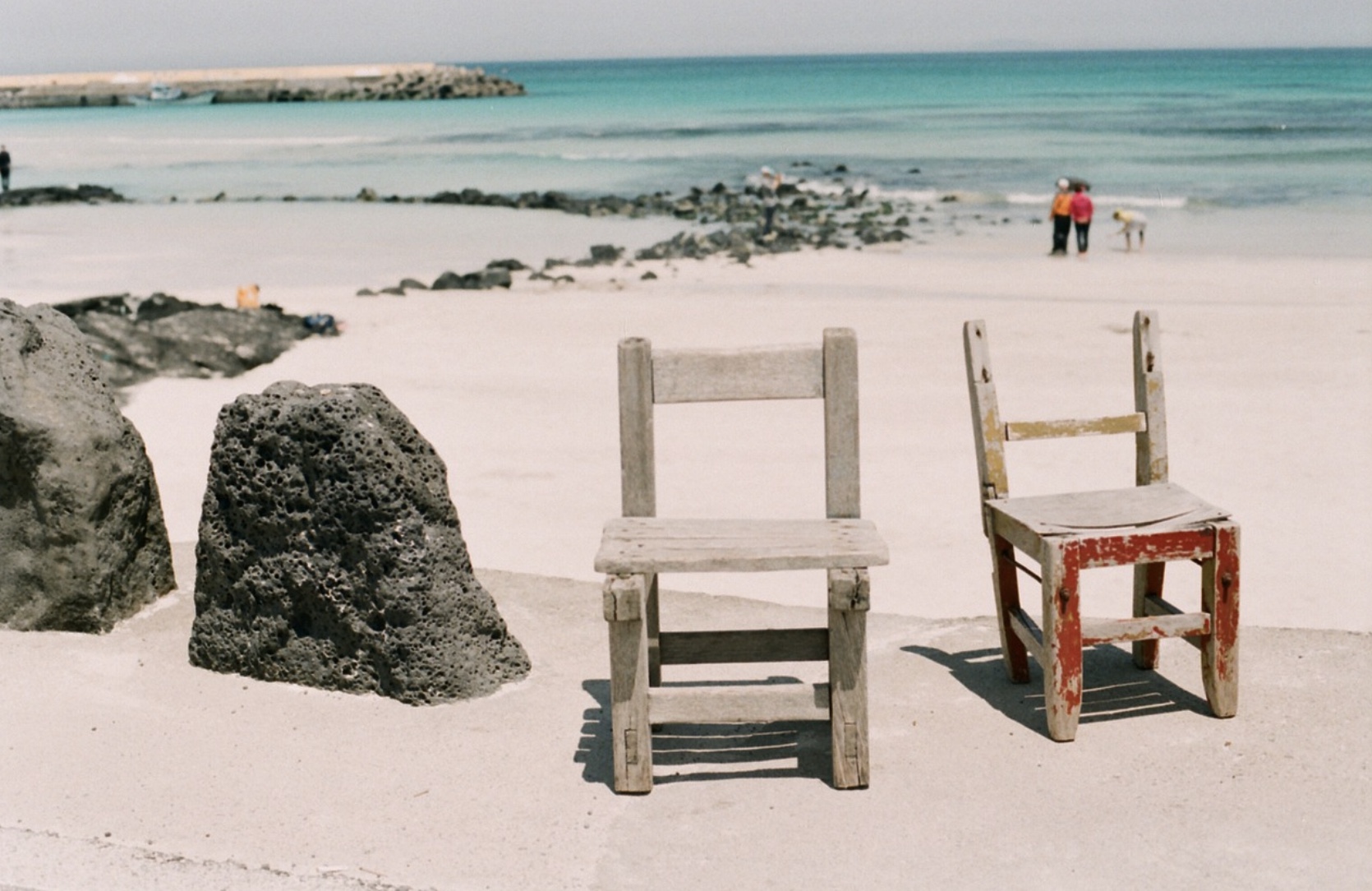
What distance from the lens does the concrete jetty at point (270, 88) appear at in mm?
89625

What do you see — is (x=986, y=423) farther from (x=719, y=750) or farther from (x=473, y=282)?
(x=473, y=282)

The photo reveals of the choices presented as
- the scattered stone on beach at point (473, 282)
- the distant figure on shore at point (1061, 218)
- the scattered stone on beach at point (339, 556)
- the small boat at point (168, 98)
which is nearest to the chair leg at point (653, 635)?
the scattered stone on beach at point (339, 556)

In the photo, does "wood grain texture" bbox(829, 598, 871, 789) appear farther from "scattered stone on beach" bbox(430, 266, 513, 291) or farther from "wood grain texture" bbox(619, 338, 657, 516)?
"scattered stone on beach" bbox(430, 266, 513, 291)

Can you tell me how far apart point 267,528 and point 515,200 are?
2438 centimetres

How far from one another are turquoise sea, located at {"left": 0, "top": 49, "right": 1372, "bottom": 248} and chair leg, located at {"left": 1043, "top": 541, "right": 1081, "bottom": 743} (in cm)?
1950

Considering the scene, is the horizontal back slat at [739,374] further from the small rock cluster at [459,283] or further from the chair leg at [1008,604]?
the small rock cluster at [459,283]

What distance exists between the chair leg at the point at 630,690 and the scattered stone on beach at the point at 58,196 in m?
29.9

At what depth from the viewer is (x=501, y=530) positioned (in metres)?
7.65

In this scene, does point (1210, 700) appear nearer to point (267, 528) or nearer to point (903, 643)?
point (903, 643)

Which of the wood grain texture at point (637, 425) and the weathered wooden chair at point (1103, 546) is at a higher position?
the wood grain texture at point (637, 425)

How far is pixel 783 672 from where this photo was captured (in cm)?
548

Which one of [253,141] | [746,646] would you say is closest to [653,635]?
[746,646]

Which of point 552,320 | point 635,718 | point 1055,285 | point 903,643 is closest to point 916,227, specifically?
point 1055,285

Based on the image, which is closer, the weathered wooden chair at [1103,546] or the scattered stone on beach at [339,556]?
the weathered wooden chair at [1103,546]
